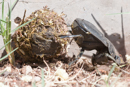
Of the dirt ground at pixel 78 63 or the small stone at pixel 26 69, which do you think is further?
the small stone at pixel 26 69

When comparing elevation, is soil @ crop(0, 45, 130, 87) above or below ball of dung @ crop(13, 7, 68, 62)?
below

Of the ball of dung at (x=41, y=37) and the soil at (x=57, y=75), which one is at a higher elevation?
the ball of dung at (x=41, y=37)

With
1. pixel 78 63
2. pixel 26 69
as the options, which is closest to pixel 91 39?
pixel 78 63

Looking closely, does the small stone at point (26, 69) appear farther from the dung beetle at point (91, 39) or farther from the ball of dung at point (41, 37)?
the dung beetle at point (91, 39)

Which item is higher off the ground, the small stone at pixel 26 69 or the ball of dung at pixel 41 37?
the ball of dung at pixel 41 37

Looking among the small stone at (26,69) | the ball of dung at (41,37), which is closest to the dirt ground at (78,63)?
the small stone at (26,69)

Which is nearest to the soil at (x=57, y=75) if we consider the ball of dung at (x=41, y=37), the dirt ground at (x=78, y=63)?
Result: the dirt ground at (x=78, y=63)

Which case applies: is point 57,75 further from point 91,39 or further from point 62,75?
point 91,39

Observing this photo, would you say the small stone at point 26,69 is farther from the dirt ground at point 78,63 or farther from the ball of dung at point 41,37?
the ball of dung at point 41,37

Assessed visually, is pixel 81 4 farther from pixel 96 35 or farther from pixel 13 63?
pixel 13 63

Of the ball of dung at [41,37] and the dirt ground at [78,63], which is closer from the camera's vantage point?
the dirt ground at [78,63]

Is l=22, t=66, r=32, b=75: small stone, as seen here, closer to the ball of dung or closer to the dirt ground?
the dirt ground

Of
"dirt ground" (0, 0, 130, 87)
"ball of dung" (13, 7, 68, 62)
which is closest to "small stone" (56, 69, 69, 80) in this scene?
"dirt ground" (0, 0, 130, 87)

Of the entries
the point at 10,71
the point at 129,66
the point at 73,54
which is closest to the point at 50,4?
the point at 73,54
